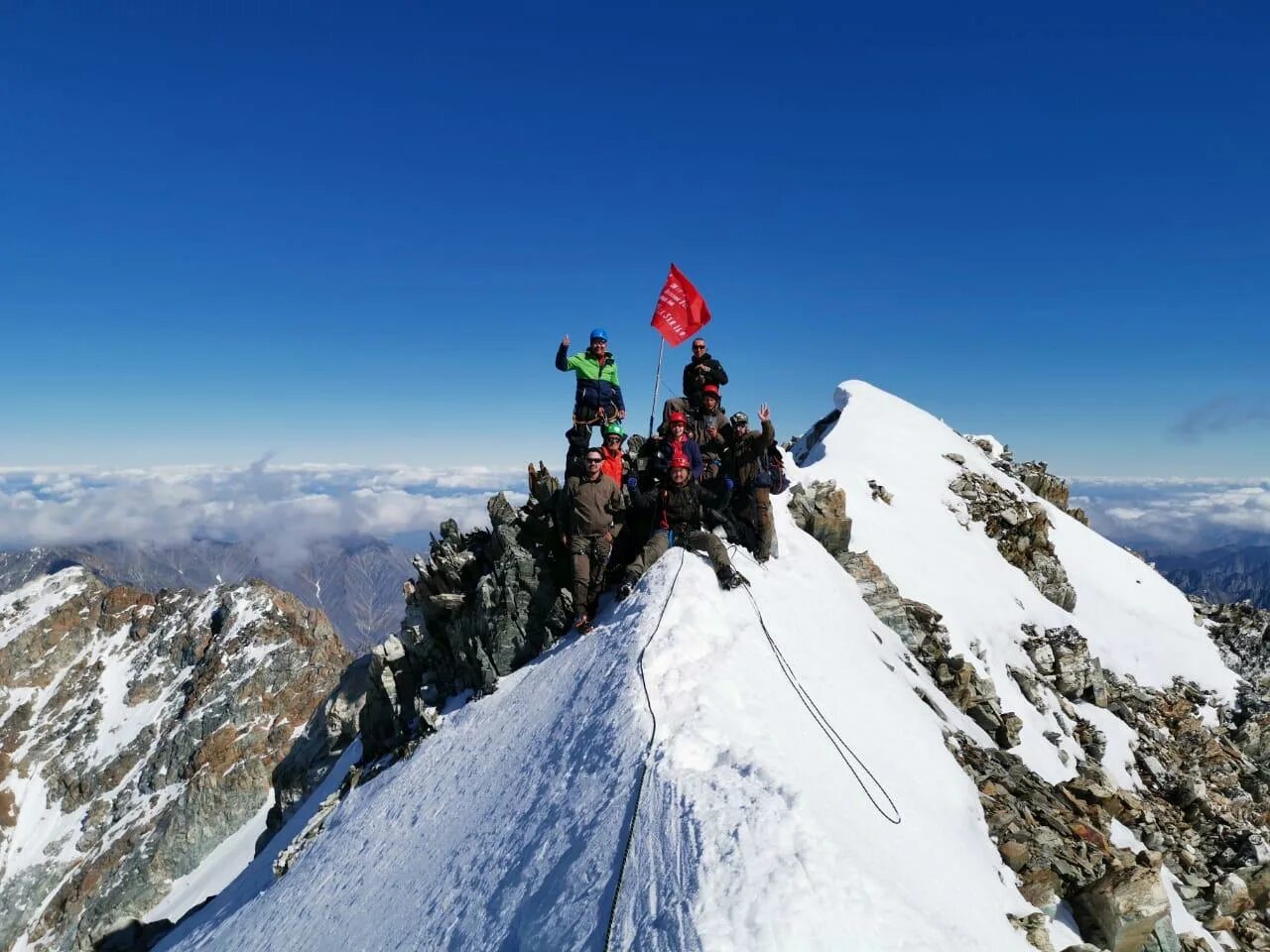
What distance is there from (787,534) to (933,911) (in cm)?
1203

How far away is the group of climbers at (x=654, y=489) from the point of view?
1419cm

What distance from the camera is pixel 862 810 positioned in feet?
29.0

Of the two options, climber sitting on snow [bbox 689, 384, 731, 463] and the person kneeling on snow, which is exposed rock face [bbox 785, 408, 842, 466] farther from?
the person kneeling on snow

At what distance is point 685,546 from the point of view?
14547 mm

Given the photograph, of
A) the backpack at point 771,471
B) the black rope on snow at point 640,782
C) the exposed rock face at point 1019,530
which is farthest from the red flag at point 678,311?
the exposed rock face at point 1019,530

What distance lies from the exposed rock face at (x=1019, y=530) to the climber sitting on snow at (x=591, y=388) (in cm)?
2246

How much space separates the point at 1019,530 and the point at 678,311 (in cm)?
2298

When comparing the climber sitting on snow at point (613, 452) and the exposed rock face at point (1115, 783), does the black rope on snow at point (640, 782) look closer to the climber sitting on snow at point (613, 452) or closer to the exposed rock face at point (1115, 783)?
the climber sitting on snow at point (613, 452)

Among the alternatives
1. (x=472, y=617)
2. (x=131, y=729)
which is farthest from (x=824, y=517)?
(x=131, y=729)

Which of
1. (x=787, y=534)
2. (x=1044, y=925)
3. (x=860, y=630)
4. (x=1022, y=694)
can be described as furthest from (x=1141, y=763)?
(x=1044, y=925)

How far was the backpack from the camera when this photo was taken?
15531 millimetres

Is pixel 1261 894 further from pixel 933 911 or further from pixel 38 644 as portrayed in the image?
pixel 38 644

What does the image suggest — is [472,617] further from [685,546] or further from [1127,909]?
[1127,909]

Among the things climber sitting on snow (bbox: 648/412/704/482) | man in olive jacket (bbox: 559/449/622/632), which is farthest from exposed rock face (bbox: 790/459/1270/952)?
man in olive jacket (bbox: 559/449/622/632)
